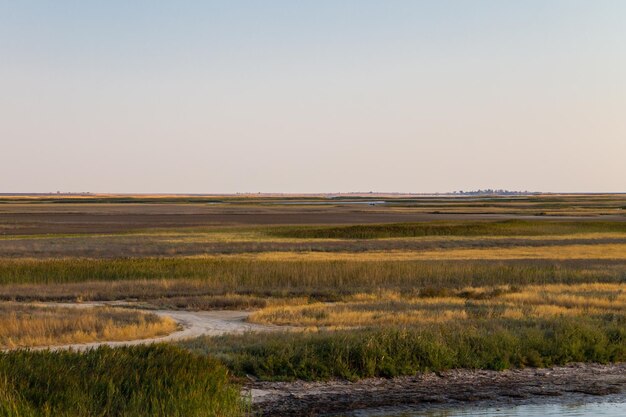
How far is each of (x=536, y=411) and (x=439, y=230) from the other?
193ft

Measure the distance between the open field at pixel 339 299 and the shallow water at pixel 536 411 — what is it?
250cm

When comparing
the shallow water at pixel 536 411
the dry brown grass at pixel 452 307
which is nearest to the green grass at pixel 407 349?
the shallow water at pixel 536 411

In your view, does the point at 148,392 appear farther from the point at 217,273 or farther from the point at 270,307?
the point at 217,273

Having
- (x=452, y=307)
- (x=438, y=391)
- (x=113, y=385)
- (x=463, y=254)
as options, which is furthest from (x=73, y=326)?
(x=463, y=254)

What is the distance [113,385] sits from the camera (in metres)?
13.3

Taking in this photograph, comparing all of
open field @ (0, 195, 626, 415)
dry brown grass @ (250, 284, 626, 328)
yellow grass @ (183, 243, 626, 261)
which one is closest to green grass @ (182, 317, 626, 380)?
open field @ (0, 195, 626, 415)

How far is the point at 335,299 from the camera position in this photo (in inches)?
1313

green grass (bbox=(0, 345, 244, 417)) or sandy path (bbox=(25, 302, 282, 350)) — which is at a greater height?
green grass (bbox=(0, 345, 244, 417))

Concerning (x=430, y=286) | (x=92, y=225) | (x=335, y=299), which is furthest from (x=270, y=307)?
(x=92, y=225)

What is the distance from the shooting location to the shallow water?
15.9 meters

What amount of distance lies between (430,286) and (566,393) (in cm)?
1885

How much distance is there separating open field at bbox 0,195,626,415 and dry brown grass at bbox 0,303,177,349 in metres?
0.07

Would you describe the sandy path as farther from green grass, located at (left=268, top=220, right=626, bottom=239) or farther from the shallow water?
green grass, located at (left=268, top=220, right=626, bottom=239)

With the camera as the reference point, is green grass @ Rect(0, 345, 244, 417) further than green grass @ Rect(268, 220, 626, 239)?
No
